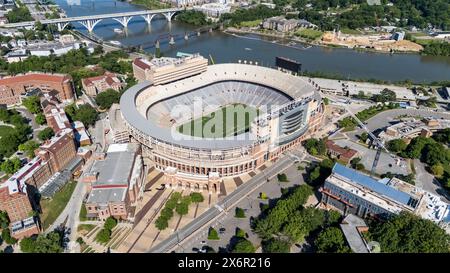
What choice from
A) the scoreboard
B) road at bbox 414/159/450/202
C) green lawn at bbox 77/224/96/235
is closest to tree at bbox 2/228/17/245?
green lawn at bbox 77/224/96/235

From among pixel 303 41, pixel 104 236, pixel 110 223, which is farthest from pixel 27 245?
pixel 303 41

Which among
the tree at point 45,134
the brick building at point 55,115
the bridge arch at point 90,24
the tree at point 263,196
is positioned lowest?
the tree at point 263,196

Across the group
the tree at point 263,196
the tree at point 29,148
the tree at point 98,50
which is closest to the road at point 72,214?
the tree at point 29,148

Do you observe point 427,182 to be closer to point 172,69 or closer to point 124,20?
point 172,69

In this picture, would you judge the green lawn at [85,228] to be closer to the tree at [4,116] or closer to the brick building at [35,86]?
the tree at [4,116]

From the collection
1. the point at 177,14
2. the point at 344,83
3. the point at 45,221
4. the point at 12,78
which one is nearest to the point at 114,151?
the point at 45,221

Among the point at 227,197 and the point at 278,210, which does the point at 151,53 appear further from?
the point at 278,210

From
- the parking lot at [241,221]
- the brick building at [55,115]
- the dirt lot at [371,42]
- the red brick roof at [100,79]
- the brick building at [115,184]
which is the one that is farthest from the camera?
the dirt lot at [371,42]
